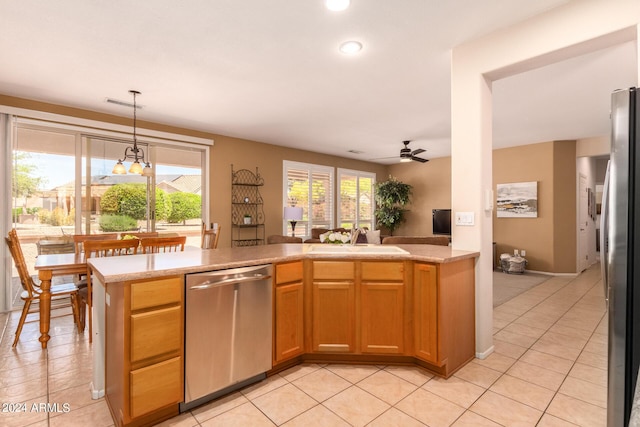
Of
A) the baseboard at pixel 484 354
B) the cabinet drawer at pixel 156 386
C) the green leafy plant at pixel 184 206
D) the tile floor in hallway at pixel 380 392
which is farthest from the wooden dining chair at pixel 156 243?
the baseboard at pixel 484 354

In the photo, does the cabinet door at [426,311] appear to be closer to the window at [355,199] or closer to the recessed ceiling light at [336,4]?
the recessed ceiling light at [336,4]

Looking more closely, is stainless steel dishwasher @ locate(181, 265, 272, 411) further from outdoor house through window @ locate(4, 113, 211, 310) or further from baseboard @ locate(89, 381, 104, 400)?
outdoor house through window @ locate(4, 113, 211, 310)

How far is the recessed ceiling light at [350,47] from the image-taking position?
266 cm

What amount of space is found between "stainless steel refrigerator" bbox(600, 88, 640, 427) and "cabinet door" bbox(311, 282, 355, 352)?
1.53 meters

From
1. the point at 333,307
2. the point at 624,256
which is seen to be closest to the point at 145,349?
the point at 333,307

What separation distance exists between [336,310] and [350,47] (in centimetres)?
224

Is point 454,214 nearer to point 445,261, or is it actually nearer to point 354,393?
point 445,261

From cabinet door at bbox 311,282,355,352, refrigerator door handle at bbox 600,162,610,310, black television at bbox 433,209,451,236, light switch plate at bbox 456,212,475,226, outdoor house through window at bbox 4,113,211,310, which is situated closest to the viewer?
refrigerator door handle at bbox 600,162,610,310

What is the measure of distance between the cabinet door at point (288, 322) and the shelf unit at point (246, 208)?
3.79 m

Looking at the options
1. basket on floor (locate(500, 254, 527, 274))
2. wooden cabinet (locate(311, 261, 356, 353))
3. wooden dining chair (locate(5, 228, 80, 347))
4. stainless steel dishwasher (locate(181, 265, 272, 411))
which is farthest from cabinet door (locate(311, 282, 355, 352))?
basket on floor (locate(500, 254, 527, 274))

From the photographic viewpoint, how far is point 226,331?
207 cm

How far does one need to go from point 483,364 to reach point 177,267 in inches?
96.9

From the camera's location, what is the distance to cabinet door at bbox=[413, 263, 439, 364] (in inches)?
90.7

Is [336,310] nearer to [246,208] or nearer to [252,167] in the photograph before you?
[246,208]
